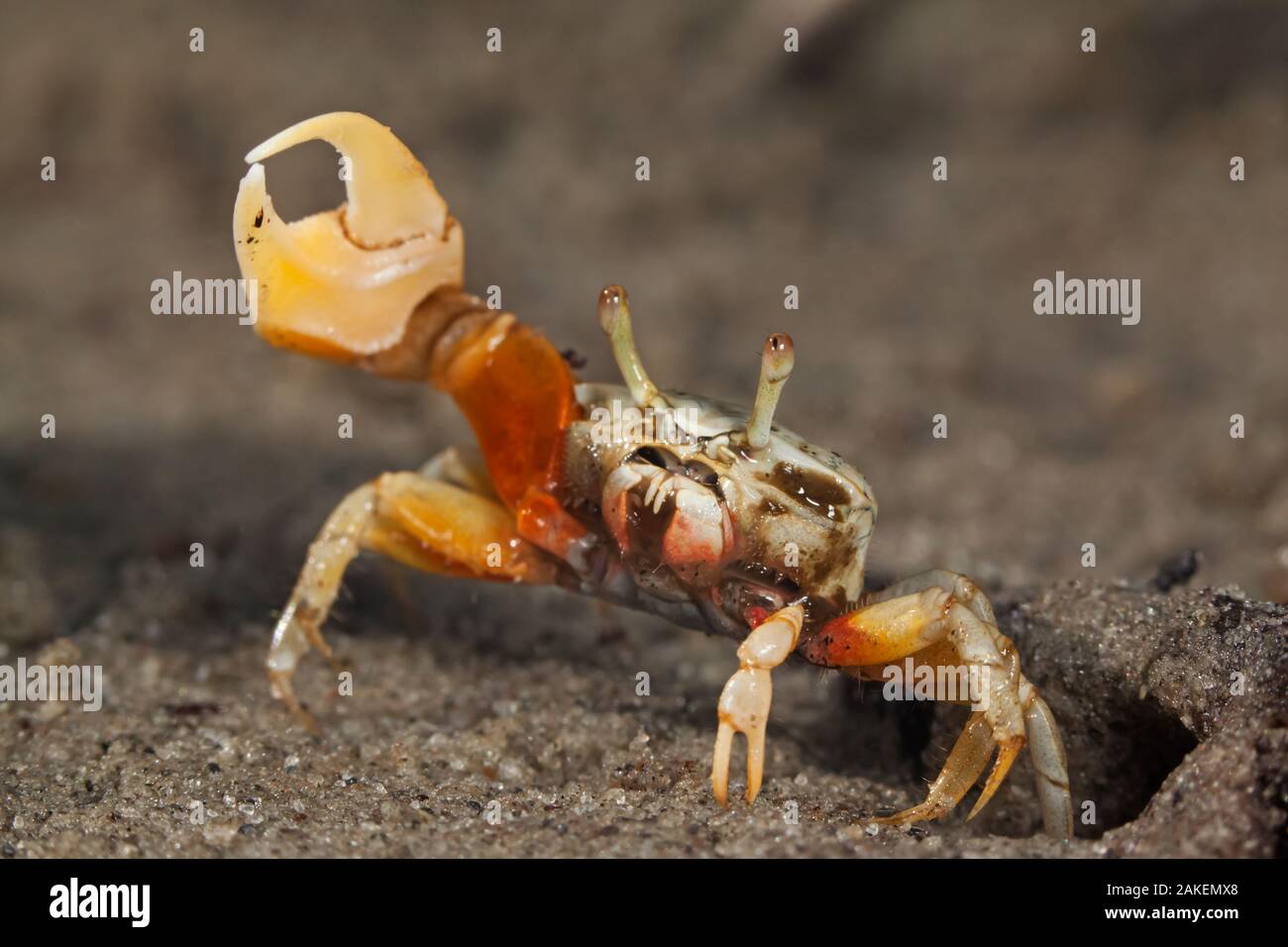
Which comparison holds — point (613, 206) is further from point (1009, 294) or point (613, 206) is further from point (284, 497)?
point (284, 497)

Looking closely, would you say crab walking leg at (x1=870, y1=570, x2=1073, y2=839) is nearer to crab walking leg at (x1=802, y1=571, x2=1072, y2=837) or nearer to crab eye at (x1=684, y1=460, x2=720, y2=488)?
crab walking leg at (x1=802, y1=571, x2=1072, y2=837)

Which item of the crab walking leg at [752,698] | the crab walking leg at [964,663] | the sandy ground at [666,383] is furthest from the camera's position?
the sandy ground at [666,383]

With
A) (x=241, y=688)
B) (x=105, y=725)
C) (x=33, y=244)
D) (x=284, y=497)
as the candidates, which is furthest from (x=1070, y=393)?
(x=33, y=244)

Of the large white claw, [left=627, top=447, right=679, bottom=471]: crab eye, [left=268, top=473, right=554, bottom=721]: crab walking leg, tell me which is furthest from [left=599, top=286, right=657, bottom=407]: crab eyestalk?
the large white claw

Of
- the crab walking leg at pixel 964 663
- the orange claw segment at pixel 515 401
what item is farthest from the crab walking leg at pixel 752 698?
the orange claw segment at pixel 515 401

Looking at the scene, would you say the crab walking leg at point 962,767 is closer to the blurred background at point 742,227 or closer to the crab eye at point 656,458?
the crab eye at point 656,458

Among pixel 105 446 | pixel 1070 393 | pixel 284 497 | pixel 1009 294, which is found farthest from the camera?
pixel 1009 294
